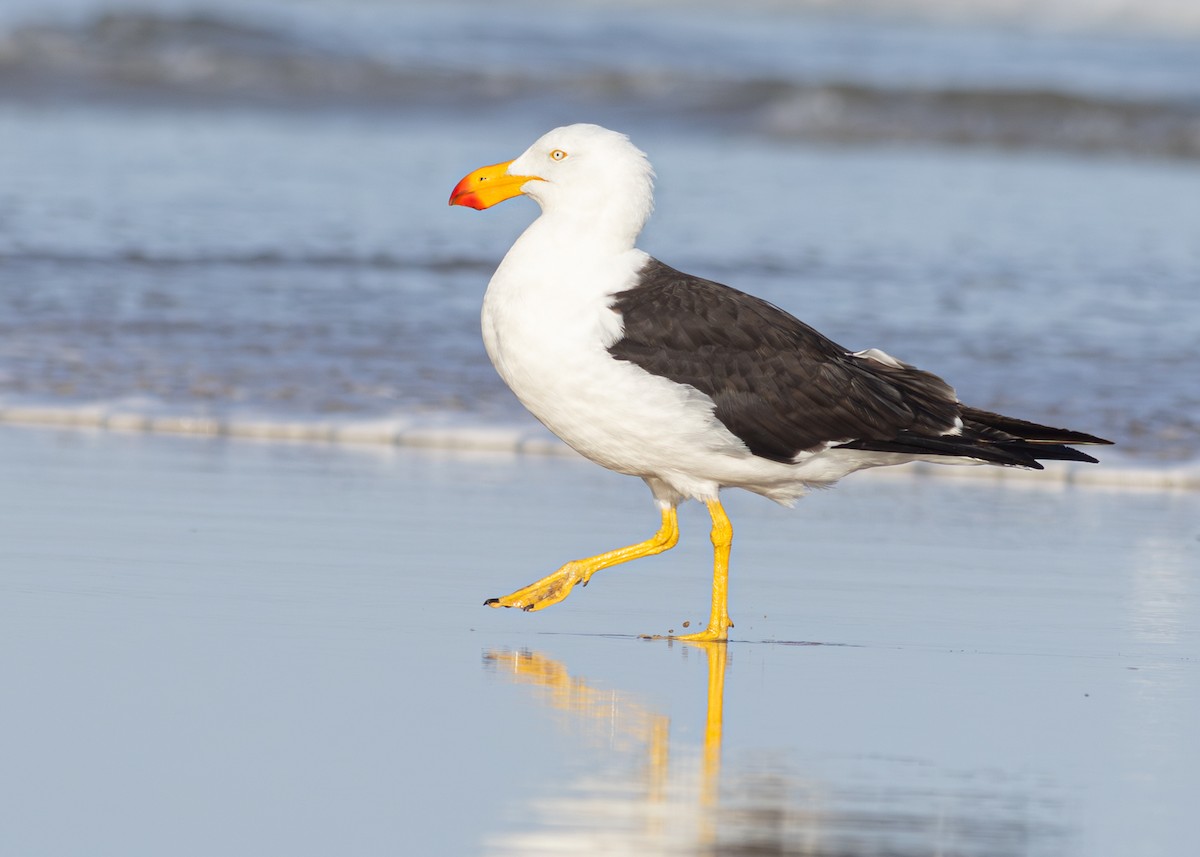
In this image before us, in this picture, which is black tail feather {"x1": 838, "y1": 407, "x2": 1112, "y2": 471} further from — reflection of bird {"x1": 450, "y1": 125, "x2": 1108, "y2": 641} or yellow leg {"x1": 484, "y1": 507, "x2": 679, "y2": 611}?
yellow leg {"x1": 484, "y1": 507, "x2": 679, "y2": 611}

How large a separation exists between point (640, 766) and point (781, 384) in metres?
1.47

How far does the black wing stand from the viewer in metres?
4.80

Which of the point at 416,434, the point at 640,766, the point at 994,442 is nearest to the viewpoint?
the point at 640,766

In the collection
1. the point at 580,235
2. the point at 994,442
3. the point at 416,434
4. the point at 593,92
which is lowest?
the point at 994,442

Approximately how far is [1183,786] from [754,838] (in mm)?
901

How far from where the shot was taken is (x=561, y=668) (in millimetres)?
4473

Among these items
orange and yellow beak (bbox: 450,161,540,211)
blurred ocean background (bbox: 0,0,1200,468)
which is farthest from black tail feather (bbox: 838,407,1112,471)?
blurred ocean background (bbox: 0,0,1200,468)

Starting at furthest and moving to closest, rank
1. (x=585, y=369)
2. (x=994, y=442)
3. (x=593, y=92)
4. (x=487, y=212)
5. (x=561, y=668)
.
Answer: (x=593, y=92), (x=487, y=212), (x=994, y=442), (x=585, y=369), (x=561, y=668)

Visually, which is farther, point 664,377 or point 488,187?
point 488,187

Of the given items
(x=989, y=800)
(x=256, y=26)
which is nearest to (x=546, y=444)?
(x=989, y=800)

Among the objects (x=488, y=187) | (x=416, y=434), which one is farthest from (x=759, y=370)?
(x=416, y=434)

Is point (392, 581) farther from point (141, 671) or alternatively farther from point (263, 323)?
A: point (263, 323)

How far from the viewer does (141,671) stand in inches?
166

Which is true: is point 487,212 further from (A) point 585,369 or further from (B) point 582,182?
(A) point 585,369
